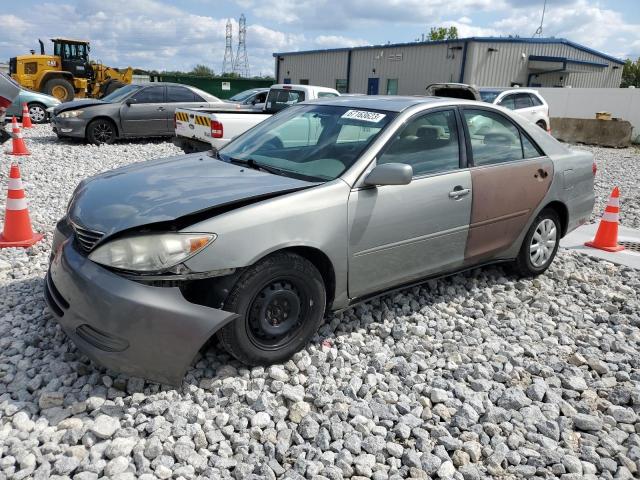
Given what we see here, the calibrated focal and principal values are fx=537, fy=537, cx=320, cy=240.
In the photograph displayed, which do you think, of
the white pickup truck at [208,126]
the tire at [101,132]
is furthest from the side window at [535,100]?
the tire at [101,132]

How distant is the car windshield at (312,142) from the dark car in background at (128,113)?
28.4ft

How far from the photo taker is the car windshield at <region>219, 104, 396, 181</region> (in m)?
3.48

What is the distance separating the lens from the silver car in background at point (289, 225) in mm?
2703

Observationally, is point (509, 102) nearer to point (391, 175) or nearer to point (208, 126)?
point (208, 126)

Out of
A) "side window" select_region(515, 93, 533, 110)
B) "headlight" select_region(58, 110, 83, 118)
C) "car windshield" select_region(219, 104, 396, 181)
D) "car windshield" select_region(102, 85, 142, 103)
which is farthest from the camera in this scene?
"side window" select_region(515, 93, 533, 110)

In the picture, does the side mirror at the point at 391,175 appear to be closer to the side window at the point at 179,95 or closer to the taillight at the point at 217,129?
the taillight at the point at 217,129

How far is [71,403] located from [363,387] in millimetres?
1559

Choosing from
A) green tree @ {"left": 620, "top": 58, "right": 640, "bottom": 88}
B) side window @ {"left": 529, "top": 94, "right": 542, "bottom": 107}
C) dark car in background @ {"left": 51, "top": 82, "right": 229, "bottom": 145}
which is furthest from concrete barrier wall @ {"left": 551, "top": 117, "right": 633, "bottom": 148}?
green tree @ {"left": 620, "top": 58, "right": 640, "bottom": 88}

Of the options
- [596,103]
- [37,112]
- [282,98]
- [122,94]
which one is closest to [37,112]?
[37,112]

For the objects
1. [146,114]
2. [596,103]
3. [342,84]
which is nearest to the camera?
[146,114]

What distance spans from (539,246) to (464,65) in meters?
21.9

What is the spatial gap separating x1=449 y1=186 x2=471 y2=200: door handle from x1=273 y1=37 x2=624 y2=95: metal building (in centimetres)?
2241

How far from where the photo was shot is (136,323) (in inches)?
103

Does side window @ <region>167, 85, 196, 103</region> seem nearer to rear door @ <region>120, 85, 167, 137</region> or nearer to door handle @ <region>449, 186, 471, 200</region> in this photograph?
rear door @ <region>120, 85, 167, 137</region>
